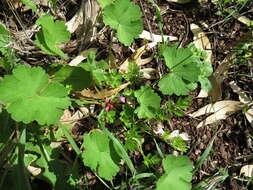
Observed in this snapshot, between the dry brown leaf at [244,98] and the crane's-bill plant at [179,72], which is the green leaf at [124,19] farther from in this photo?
the dry brown leaf at [244,98]

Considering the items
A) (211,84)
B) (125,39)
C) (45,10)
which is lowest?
(211,84)

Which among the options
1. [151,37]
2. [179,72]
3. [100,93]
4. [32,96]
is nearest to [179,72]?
[179,72]

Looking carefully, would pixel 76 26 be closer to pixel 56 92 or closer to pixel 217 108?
pixel 56 92

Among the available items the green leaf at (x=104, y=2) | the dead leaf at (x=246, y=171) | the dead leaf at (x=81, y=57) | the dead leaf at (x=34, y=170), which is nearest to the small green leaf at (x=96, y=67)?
the dead leaf at (x=81, y=57)

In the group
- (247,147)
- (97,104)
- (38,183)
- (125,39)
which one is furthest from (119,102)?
(247,147)

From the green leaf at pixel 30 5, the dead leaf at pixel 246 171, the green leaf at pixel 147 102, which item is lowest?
the dead leaf at pixel 246 171
